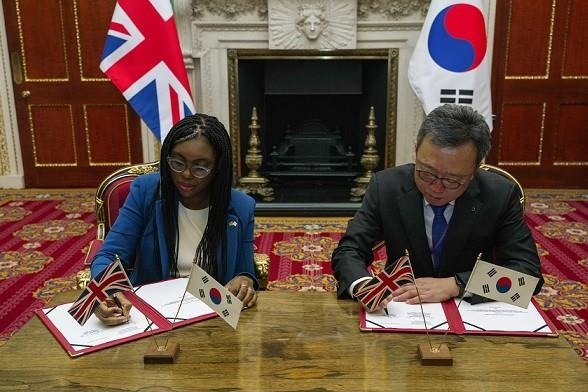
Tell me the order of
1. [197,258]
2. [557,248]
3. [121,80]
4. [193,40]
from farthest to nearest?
[193,40] → [557,248] → [121,80] → [197,258]

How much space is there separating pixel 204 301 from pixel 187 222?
54cm

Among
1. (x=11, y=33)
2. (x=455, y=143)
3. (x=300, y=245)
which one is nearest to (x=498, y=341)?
(x=455, y=143)

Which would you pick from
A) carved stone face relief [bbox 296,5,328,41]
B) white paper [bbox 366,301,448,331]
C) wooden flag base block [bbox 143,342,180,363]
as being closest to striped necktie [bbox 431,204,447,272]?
white paper [bbox 366,301,448,331]

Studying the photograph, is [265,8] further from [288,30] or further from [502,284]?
[502,284]

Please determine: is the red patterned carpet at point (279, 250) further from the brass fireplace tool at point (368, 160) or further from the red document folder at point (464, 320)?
the red document folder at point (464, 320)

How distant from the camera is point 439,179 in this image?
1.47 meters

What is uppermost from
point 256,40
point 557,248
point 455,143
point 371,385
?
point 256,40

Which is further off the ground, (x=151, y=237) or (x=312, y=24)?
(x=312, y=24)

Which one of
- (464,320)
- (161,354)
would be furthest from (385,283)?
(161,354)

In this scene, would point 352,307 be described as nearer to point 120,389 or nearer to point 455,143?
point 455,143

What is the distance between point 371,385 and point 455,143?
0.67m

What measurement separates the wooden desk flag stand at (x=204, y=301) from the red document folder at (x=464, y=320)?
312 millimetres

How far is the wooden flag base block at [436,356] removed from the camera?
1.15 m

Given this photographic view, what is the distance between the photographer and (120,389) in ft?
3.53
